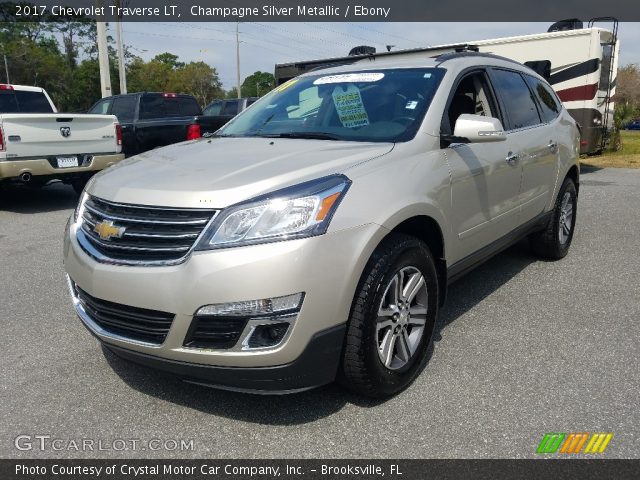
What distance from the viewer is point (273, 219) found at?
7.63ft

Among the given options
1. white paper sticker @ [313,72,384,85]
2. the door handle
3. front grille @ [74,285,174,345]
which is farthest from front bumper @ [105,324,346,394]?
the door handle

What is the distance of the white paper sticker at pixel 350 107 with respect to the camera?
3389 millimetres

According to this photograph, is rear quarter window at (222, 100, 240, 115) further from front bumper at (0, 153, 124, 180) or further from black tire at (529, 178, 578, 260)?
black tire at (529, 178, 578, 260)

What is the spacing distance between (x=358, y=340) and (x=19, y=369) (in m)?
2.08

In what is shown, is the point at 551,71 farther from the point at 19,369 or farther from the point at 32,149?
the point at 19,369

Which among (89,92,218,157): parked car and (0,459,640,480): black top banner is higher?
(89,92,218,157): parked car

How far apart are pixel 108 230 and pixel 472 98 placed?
2.65 meters

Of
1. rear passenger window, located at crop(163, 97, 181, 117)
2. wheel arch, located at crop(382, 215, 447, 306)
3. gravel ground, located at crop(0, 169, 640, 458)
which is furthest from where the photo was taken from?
rear passenger window, located at crop(163, 97, 181, 117)

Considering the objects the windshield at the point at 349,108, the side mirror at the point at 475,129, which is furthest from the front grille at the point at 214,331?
the side mirror at the point at 475,129

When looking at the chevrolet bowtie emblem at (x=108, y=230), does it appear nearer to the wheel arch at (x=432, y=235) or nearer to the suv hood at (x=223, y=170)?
the suv hood at (x=223, y=170)

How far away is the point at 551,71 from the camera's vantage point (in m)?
11.3

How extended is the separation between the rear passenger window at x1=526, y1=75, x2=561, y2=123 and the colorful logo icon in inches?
120

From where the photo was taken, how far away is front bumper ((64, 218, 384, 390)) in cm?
224

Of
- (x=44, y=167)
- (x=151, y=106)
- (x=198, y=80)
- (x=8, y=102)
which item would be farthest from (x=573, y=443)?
(x=198, y=80)
